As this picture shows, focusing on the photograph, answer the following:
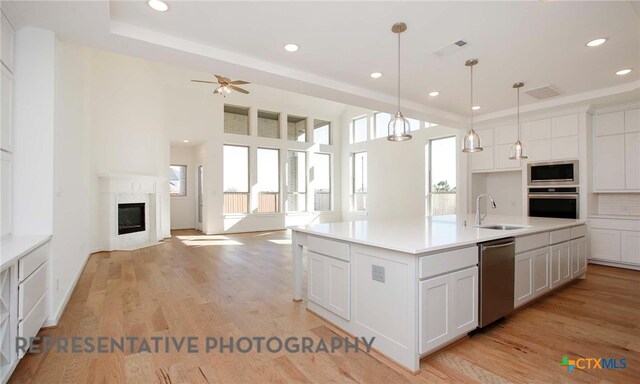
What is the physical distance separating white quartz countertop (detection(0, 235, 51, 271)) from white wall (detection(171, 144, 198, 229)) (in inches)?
286

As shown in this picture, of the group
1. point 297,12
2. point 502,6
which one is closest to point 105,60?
point 297,12

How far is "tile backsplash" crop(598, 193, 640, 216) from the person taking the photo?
5.00 meters

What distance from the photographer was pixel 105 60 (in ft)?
20.1

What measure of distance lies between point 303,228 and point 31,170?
7.88 ft

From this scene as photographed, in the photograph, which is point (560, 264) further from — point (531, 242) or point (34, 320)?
point (34, 320)

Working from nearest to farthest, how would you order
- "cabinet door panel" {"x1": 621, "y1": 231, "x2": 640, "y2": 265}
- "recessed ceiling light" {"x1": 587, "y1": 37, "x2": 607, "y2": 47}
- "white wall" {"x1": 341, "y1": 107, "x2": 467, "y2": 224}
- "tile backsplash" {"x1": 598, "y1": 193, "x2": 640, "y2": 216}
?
"recessed ceiling light" {"x1": 587, "y1": 37, "x2": 607, "y2": 47}, "cabinet door panel" {"x1": 621, "y1": 231, "x2": 640, "y2": 265}, "tile backsplash" {"x1": 598, "y1": 193, "x2": 640, "y2": 216}, "white wall" {"x1": 341, "y1": 107, "x2": 467, "y2": 224}

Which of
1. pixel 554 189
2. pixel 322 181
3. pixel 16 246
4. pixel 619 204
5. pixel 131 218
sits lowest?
pixel 131 218

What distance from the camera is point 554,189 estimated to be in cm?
540

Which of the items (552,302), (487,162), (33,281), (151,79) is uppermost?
(151,79)

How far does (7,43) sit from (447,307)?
388 centimetres

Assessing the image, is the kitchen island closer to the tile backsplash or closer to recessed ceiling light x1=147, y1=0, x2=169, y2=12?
recessed ceiling light x1=147, y1=0, x2=169, y2=12

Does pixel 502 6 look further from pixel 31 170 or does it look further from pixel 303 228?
pixel 31 170

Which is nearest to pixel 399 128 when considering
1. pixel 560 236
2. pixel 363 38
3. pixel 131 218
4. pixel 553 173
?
pixel 363 38

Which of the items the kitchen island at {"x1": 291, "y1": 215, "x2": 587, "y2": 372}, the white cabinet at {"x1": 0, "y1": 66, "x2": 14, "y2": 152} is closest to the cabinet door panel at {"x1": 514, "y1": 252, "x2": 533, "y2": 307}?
the kitchen island at {"x1": 291, "y1": 215, "x2": 587, "y2": 372}
